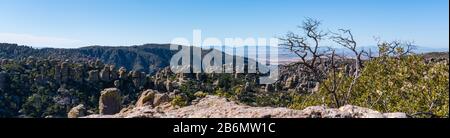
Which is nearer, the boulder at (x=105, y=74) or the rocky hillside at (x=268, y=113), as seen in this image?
the rocky hillside at (x=268, y=113)

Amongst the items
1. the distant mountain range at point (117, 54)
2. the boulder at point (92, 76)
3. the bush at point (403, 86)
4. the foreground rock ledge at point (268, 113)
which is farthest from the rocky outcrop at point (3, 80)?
the foreground rock ledge at point (268, 113)

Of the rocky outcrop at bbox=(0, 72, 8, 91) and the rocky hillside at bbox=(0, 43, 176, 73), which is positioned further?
the rocky hillside at bbox=(0, 43, 176, 73)

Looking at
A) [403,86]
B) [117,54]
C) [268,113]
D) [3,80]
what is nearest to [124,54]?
[117,54]

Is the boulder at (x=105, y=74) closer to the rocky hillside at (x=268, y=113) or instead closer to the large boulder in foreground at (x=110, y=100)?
the large boulder in foreground at (x=110, y=100)

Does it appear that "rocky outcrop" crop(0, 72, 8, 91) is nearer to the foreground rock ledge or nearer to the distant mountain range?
the distant mountain range

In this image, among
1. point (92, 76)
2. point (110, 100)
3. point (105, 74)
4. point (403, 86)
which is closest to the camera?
point (403, 86)

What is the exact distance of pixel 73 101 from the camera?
6203 cm

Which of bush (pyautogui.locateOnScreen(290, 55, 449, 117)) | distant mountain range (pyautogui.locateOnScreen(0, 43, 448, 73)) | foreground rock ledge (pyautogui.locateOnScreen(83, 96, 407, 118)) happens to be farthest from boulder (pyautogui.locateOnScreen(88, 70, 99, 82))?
foreground rock ledge (pyautogui.locateOnScreen(83, 96, 407, 118))

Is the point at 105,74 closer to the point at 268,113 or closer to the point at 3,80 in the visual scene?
the point at 3,80

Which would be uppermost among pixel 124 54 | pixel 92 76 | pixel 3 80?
pixel 124 54

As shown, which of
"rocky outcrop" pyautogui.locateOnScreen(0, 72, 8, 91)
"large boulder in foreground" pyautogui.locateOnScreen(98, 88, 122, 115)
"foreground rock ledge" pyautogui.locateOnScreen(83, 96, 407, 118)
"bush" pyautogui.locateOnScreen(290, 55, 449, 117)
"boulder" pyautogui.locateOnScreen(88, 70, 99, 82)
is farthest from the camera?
"boulder" pyautogui.locateOnScreen(88, 70, 99, 82)
